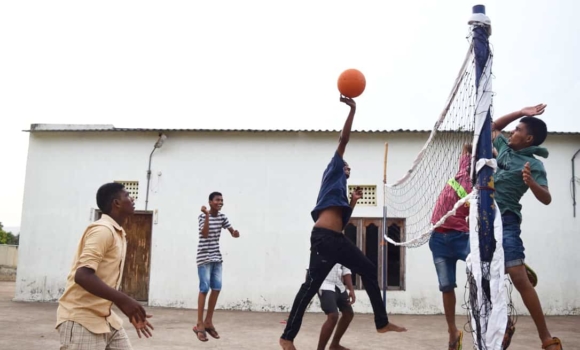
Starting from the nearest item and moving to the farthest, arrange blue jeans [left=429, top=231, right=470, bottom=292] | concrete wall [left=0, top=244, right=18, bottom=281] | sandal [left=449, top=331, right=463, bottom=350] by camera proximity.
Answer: sandal [left=449, top=331, right=463, bottom=350], blue jeans [left=429, top=231, right=470, bottom=292], concrete wall [left=0, top=244, right=18, bottom=281]

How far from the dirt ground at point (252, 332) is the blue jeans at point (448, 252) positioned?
1.80 metres

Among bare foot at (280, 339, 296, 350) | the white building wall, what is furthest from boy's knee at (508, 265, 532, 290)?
the white building wall

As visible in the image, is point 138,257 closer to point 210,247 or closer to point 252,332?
point 252,332

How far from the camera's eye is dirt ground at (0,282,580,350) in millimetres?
6734

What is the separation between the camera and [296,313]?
4512mm

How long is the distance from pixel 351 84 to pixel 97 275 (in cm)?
278

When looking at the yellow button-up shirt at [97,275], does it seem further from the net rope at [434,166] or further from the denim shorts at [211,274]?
the denim shorts at [211,274]

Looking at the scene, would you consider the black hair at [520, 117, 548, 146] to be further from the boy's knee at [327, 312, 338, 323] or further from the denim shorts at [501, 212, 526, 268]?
the boy's knee at [327, 312, 338, 323]

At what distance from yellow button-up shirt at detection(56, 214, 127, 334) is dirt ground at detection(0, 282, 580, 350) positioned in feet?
11.8

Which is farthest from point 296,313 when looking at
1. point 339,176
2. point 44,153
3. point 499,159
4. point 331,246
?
point 44,153

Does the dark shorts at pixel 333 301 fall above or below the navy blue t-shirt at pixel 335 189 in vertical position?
below

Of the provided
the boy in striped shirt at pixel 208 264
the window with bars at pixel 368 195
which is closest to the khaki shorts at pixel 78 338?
the boy in striped shirt at pixel 208 264

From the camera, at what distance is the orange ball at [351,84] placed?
15.4ft

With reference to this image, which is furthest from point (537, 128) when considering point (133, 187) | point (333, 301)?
point (133, 187)
